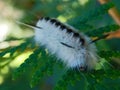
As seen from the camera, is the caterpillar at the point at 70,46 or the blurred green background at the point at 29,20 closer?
the caterpillar at the point at 70,46

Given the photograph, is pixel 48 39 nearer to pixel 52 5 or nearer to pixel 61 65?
pixel 61 65

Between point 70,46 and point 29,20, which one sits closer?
point 70,46

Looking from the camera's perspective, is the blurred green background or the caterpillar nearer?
the caterpillar
